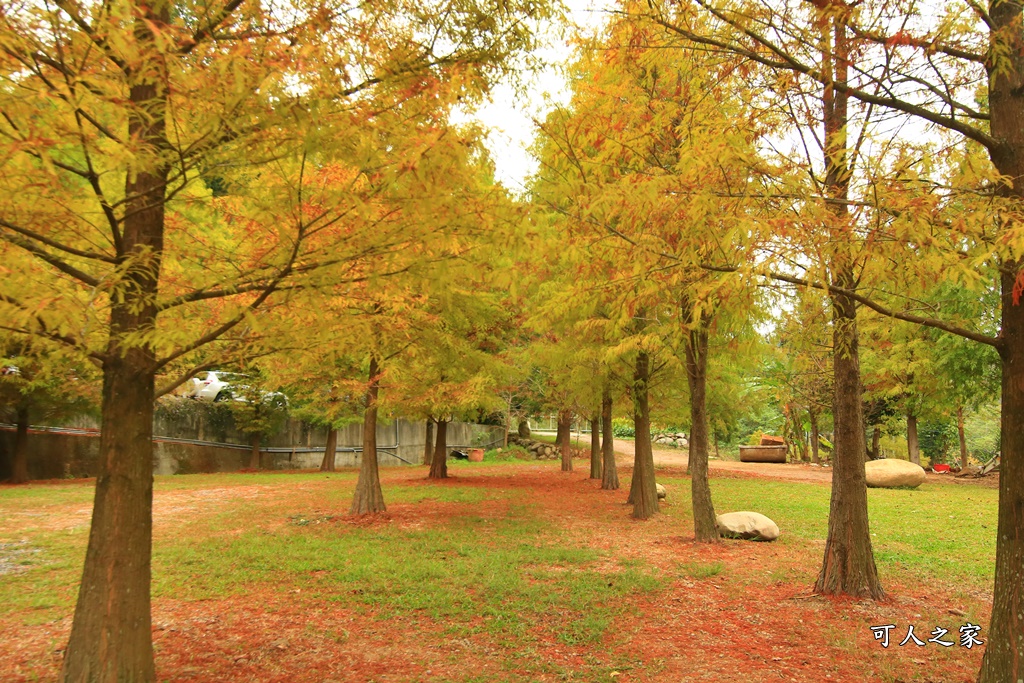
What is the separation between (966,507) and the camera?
1375 cm

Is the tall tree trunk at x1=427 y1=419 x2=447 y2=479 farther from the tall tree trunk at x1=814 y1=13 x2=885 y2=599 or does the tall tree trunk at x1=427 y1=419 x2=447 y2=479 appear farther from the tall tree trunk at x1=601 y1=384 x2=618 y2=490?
the tall tree trunk at x1=814 y1=13 x2=885 y2=599

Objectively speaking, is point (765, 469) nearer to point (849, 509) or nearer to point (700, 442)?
point (700, 442)

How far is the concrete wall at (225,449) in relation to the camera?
15984 millimetres

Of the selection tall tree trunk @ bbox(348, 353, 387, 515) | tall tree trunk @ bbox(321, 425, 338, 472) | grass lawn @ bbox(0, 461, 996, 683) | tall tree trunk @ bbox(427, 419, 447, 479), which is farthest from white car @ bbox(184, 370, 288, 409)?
tall tree trunk @ bbox(348, 353, 387, 515)

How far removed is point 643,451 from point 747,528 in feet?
8.71

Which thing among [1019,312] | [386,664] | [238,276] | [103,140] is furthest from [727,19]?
[386,664]

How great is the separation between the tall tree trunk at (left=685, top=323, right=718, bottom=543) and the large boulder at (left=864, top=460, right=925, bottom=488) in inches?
422

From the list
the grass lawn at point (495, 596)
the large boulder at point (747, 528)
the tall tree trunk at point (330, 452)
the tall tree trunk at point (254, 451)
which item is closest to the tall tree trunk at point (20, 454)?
the grass lawn at point (495, 596)

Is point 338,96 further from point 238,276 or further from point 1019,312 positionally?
point 1019,312

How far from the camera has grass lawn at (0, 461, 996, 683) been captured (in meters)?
4.74

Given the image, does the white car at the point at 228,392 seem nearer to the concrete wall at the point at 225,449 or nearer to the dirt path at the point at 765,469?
the concrete wall at the point at 225,449

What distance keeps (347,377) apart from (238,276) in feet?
27.7

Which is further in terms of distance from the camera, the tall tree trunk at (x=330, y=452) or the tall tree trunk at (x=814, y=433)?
the tall tree trunk at (x=814, y=433)

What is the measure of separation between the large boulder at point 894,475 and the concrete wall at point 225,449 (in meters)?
16.7
